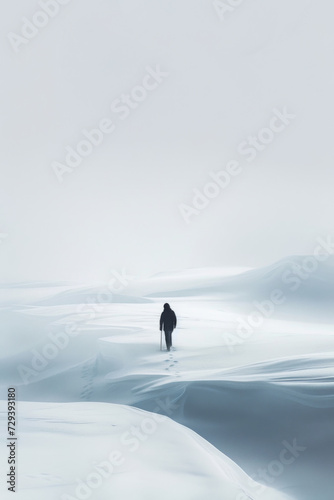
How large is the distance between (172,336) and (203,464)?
724 centimetres

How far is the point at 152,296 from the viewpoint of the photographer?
17312mm

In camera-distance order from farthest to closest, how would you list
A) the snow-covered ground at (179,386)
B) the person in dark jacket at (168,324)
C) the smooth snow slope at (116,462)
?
1. the person in dark jacket at (168,324)
2. the snow-covered ground at (179,386)
3. the smooth snow slope at (116,462)

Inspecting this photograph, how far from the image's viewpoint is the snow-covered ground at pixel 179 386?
5.25 meters

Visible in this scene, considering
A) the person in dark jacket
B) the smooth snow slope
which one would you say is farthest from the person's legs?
the smooth snow slope

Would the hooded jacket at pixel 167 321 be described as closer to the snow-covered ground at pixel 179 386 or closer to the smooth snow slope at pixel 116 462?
the snow-covered ground at pixel 179 386

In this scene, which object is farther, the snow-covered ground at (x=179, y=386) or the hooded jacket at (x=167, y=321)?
the hooded jacket at (x=167, y=321)

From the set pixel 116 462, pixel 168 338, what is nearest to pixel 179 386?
pixel 168 338

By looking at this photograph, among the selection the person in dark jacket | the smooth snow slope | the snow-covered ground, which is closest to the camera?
the smooth snow slope

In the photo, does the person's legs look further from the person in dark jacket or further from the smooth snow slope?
the smooth snow slope

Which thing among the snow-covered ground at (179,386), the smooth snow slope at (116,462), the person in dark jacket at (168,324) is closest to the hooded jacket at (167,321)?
the person in dark jacket at (168,324)

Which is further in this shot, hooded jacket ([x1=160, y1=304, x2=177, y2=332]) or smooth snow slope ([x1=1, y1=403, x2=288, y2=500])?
hooded jacket ([x1=160, y1=304, x2=177, y2=332])

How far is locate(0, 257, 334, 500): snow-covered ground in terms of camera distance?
5.25m

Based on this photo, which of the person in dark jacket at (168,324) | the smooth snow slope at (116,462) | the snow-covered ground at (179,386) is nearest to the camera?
the smooth snow slope at (116,462)

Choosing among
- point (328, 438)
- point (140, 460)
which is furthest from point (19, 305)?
point (140, 460)
